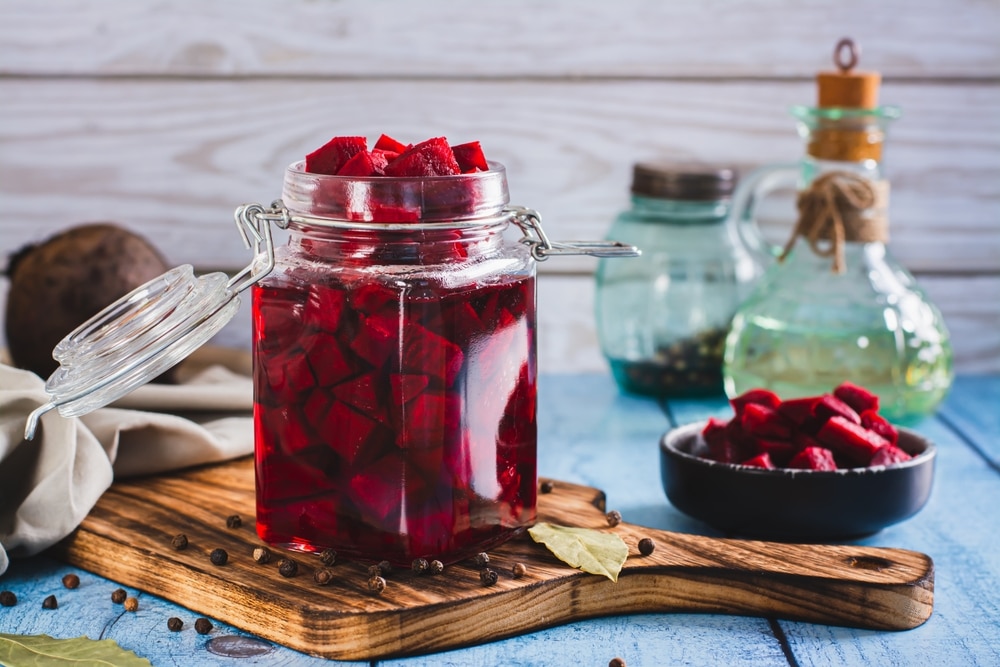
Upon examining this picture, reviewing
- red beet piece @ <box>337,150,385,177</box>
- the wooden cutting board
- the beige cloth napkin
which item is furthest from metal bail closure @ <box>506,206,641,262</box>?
the beige cloth napkin

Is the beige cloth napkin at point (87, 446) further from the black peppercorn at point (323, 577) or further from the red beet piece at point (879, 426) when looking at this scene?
the red beet piece at point (879, 426)

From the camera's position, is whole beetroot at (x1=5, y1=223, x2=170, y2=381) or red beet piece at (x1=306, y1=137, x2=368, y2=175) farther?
whole beetroot at (x1=5, y1=223, x2=170, y2=381)

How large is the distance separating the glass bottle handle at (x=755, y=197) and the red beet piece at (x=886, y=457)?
0.48m

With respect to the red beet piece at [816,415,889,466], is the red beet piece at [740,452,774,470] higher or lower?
lower

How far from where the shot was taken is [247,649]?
0.77m

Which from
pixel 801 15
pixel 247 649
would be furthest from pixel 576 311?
pixel 247 649

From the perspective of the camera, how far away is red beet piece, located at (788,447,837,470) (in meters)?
0.94

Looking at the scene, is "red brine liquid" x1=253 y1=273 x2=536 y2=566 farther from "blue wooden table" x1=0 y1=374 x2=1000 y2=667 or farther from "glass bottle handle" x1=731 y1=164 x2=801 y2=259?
"glass bottle handle" x1=731 y1=164 x2=801 y2=259

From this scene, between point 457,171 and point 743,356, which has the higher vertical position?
point 457,171

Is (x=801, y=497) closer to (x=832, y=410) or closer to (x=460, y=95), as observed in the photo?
(x=832, y=410)

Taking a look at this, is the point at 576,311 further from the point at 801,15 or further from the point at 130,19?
the point at 130,19

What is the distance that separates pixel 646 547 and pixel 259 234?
1.27 ft

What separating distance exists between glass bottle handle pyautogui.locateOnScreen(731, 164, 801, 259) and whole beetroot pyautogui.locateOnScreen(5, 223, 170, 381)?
73 cm

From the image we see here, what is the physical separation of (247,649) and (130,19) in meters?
1.09
